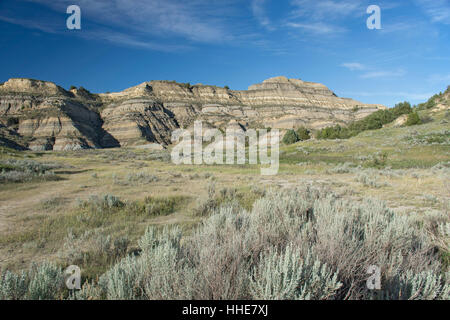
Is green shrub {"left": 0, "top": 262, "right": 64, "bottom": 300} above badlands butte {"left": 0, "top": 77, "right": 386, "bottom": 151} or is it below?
below

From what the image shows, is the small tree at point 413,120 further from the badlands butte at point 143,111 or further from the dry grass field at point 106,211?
the badlands butte at point 143,111

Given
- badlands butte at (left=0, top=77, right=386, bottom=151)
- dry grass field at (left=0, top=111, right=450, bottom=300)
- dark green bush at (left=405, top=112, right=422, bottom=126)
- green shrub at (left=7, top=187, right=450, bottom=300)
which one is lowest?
dry grass field at (left=0, top=111, right=450, bottom=300)

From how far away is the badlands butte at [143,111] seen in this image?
64375mm

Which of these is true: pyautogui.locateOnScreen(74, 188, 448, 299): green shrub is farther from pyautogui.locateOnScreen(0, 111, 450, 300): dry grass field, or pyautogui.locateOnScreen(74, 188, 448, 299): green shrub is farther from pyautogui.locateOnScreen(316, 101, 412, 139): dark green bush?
pyautogui.locateOnScreen(316, 101, 412, 139): dark green bush

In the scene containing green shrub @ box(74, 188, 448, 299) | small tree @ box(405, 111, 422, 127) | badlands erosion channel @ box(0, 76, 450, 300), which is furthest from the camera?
small tree @ box(405, 111, 422, 127)

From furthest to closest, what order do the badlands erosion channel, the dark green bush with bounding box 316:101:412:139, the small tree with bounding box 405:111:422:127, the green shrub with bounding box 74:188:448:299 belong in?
the dark green bush with bounding box 316:101:412:139 → the small tree with bounding box 405:111:422:127 → the badlands erosion channel → the green shrub with bounding box 74:188:448:299

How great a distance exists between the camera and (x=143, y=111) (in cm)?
8800

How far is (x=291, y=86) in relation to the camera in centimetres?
13038

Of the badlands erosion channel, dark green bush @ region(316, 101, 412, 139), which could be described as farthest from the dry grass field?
dark green bush @ region(316, 101, 412, 139)

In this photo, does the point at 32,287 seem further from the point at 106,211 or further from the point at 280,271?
the point at 106,211

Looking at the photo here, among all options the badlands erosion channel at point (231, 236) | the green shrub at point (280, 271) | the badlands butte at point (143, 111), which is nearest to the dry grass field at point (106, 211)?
the badlands erosion channel at point (231, 236)

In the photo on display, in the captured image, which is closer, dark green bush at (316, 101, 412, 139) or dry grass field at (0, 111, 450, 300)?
dry grass field at (0, 111, 450, 300)

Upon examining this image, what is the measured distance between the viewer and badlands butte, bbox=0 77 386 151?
6438 cm
